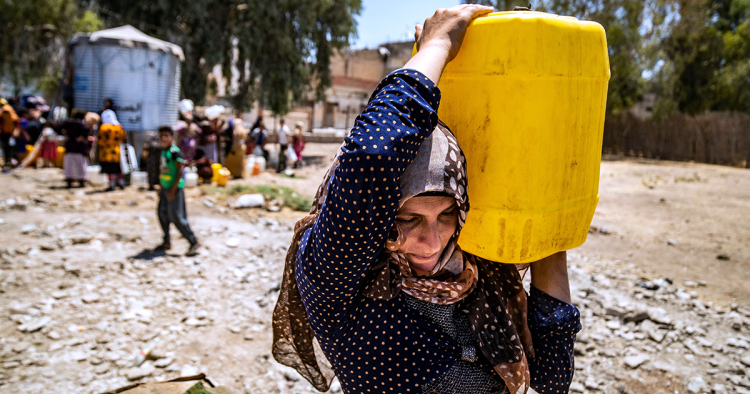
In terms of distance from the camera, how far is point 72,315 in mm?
3744

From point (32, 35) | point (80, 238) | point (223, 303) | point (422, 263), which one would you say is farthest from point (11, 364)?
point (32, 35)

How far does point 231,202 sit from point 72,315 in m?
4.66

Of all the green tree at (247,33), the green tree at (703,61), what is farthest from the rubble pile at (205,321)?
the green tree at (703,61)

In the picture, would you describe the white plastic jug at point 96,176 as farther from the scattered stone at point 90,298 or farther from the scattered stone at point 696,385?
the scattered stone at point 696,385

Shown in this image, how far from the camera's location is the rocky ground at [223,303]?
3107mm

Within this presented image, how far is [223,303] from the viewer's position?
412 cm

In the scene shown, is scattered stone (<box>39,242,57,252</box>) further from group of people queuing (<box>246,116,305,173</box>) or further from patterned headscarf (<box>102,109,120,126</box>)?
group of people queuing (<box>246,116,305,173</box>)

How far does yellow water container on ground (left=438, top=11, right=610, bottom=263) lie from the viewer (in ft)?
3.27

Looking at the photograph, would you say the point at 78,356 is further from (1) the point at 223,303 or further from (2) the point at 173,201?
(2) the point at 173,201

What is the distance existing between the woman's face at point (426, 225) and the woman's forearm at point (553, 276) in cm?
34

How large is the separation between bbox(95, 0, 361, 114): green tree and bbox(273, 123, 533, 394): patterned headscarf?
46.4 ft

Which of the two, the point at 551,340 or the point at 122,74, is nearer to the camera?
the point at 551,340

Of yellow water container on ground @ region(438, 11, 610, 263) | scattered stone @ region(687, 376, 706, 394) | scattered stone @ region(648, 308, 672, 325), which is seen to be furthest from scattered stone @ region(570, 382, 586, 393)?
yellow water container on ground @ region(438, 11, 610, 263)

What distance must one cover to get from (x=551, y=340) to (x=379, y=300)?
498 mm
